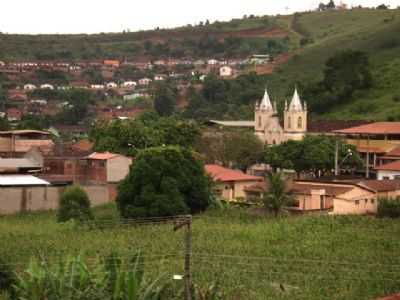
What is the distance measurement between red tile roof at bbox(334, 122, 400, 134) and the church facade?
3.39 m

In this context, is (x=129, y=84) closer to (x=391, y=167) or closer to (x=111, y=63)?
(x=111, y=63)

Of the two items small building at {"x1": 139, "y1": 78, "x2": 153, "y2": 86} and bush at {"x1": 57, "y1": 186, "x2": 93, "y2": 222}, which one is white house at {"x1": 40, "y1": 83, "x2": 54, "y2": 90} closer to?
small building at {"x1": 139, "y1": 78, "x2": 153, "y2": 86}

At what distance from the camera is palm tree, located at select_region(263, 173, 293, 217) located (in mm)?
39125

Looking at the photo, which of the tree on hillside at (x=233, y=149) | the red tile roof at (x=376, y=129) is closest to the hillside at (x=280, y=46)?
the red tile roof at (x=376, y=129)

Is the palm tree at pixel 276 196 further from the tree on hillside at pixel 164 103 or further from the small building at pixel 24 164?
the tree on hillside at pixel 164 103

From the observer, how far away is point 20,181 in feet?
148

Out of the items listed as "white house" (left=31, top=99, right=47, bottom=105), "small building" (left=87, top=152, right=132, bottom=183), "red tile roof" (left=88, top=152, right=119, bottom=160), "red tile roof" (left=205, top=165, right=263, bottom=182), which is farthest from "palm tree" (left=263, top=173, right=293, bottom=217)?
"white house" (left=31, top=99, right=47, bottom=105)

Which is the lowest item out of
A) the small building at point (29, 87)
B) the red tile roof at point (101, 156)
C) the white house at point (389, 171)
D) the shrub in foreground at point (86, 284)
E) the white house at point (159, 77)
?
the shrub in foreground at point (86, 284)

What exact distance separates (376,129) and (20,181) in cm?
2093

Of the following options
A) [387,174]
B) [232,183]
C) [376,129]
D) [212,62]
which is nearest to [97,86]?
[212,62]

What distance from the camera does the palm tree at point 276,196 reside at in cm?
3912

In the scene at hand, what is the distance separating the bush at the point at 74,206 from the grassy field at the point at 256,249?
0.66 metres

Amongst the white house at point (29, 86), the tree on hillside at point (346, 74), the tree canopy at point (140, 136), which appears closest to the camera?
the tree canopy at point (140, 136)

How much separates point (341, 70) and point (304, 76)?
17.7m
